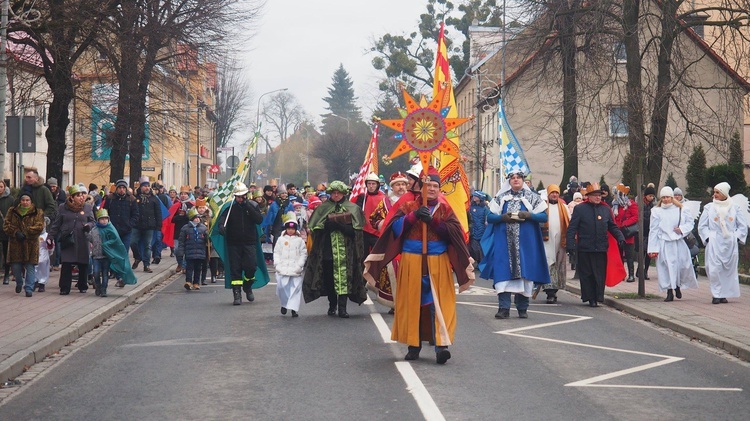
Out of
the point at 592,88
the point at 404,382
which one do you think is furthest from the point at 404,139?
the point at 592,88

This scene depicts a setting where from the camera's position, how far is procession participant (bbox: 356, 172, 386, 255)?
618 inches

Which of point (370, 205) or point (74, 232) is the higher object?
point (370, 205)

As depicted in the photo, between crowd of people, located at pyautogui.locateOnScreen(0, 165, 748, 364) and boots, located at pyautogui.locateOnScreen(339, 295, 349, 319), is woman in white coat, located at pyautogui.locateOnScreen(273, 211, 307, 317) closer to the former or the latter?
crowd of people, located at pyautogui.locateOnScreen(0, 165, 748, 364)

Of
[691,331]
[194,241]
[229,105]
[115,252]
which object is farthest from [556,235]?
[229,105]

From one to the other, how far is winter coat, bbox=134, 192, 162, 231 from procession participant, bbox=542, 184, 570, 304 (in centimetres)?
921

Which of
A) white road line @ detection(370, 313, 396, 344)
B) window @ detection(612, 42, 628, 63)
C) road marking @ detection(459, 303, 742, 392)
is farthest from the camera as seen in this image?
window @ detection(612, 42, 628, 63)

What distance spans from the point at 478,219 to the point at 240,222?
29.2ft

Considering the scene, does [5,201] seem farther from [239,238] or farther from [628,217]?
[628,217]

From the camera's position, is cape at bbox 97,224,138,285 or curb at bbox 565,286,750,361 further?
cape at bbox 97,224,138,285

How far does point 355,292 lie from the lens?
15383mm

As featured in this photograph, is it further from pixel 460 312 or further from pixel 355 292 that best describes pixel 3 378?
pixel 460 312

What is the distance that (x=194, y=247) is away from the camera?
781 inches

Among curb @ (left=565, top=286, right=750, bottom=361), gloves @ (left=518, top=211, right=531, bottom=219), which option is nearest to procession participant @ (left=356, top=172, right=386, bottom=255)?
gloves @ (left=518, top=211, right=531, bottom=219)

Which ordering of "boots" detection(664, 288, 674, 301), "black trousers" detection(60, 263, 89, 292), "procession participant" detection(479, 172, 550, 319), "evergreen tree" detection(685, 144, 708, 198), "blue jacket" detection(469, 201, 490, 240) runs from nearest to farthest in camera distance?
"procession participant" detection(479, 172, 550, 319)
"boots" detection(664, 288, 674, 301)
"black trousers" detection(60, 263, 89, 292)
"blue jacket" detection(469, 201, 490, 240)
"evergreen tree" detection(685, 144, 708, 198)
